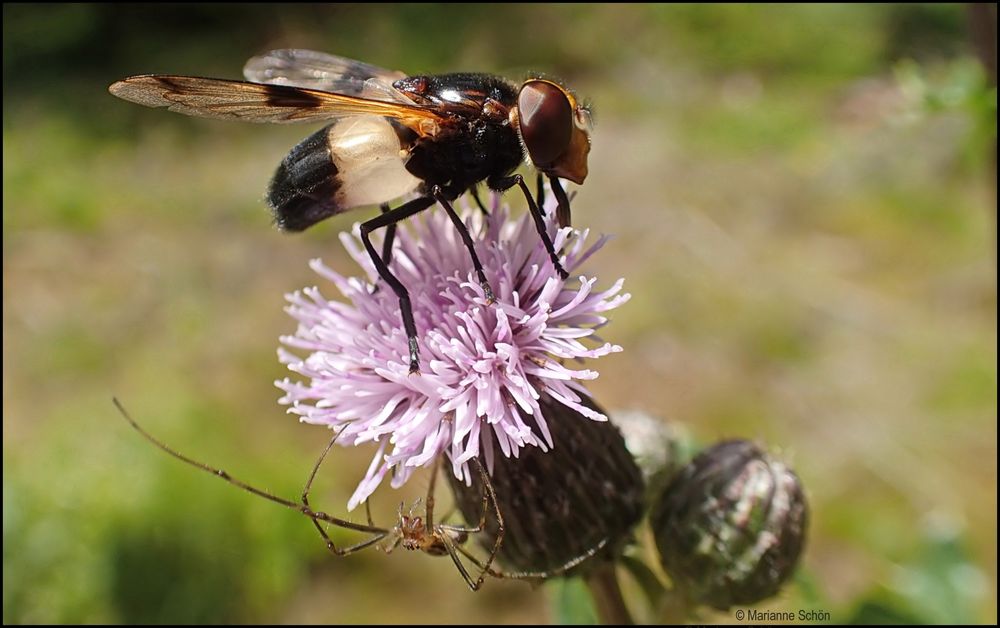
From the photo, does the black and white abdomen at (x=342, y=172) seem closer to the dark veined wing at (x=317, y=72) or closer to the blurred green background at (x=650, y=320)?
the dark veined wing at (x=317, y=72)

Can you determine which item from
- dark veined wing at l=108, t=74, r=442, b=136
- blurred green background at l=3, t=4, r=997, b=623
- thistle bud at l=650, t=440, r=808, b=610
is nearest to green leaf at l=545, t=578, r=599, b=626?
thistle bud at l=650, t=440, r=808, b=610

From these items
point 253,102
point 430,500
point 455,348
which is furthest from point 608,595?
point 253,102

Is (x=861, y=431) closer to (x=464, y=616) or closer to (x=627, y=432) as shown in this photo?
(x=464, y=616)

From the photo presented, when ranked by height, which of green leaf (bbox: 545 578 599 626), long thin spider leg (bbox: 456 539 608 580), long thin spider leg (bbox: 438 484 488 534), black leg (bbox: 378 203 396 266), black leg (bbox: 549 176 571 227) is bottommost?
green leaf (bbox: 545 578 599 626)

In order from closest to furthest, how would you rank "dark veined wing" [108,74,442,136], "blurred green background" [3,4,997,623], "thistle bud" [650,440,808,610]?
1. "dark veined wing" [108,74,442,136]
2. "thistle bud" [650,440,808,610]
3. "blurred green background" [3,4,997,623]

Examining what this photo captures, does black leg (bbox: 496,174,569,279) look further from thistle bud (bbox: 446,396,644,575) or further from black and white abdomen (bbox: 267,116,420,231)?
thistle bud (bbox: 446,396,644,575)

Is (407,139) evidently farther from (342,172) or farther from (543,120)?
(543,120)
